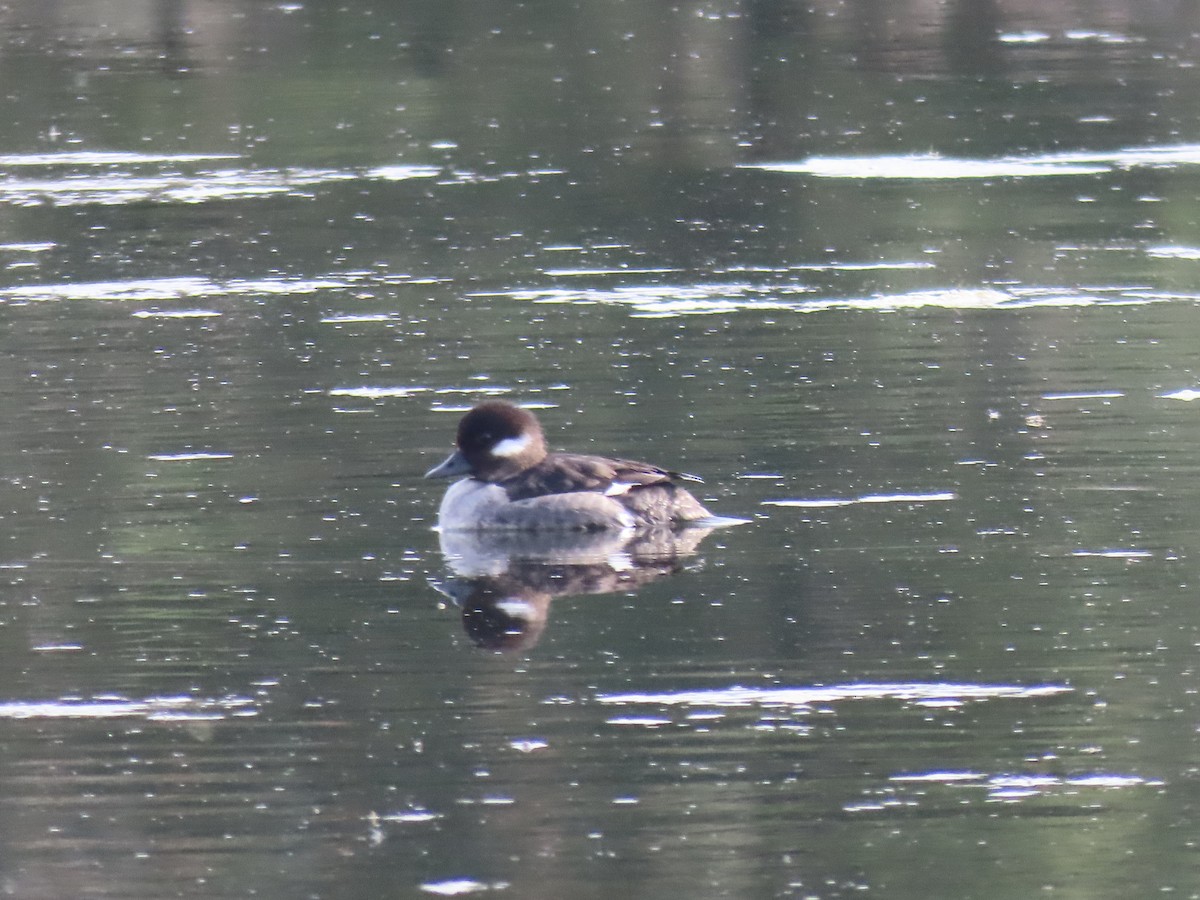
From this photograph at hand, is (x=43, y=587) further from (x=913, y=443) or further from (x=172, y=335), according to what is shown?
(x=172, y=335)

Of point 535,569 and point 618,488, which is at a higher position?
point 618,488

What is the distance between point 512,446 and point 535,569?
1.16 m

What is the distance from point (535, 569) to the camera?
11125 mm

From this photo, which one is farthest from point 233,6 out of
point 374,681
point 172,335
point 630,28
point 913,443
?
point 374,681

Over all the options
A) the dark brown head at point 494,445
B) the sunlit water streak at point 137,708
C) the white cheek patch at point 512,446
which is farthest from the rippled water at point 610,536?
the white cheek patch at point 512,446

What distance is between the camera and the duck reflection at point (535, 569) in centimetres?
999

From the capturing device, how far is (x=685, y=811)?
7.69 m

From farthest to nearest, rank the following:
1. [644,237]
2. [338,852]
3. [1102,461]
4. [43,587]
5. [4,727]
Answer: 1. [644,237]
2. [1102,461]
3. [43,587]
4. [4,727]
5. [338,852]

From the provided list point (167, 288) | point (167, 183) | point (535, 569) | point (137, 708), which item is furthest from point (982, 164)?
point (137, 708)

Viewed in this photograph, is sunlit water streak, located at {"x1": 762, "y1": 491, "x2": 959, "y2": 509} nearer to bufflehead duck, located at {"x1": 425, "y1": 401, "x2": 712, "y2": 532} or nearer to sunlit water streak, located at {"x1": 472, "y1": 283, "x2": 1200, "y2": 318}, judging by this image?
bufflehead duck, located at {"x1": 425, "y1": 401, "x2": 712, "y2": 532}

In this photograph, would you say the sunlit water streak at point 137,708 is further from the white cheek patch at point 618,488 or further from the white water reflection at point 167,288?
the white water reflection at point 167,288

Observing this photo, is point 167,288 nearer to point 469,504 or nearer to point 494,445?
point 494,445

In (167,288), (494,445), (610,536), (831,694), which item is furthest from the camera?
(167,288)

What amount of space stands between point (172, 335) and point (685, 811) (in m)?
8.90
